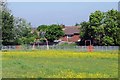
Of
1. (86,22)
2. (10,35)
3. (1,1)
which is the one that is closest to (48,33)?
(86,22)

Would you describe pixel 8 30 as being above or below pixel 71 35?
above

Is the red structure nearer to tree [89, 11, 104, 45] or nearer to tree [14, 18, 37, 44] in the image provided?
tree [14, 18, 37, 44]

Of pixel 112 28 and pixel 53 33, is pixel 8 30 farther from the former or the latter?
pixel 53 33

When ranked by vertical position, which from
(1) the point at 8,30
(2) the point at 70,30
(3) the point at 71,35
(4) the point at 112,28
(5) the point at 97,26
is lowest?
(3) the point at 71,35

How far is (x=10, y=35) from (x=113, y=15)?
22.1 meters

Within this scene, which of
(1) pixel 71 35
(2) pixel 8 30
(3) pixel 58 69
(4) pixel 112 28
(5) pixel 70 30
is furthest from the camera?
(5) pixel 70 30

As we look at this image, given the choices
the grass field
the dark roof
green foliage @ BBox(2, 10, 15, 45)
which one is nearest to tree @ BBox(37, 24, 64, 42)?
the dark roof

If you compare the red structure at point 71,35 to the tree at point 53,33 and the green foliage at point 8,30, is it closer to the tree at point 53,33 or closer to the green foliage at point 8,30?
the tree at point 53,33

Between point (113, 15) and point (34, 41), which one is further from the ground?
point (113, 15)

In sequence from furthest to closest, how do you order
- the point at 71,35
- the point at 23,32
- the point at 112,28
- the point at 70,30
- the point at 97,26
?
the point at 70,30, the point at 71,35, the point at 23,32, the point at 97,26, the point at 112,28

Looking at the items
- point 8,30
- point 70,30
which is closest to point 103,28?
point 8,30

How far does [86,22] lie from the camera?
243ft

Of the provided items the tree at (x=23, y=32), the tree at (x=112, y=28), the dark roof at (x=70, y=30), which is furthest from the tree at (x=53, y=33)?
the tree at (x=112, y=28)

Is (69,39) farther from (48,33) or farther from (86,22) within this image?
(86,22)
